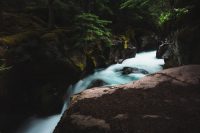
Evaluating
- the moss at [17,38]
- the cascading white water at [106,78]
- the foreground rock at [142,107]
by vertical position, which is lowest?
the cascading white water at [106,78]

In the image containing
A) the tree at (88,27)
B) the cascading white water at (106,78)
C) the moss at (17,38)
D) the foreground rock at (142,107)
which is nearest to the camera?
the foreground rock at (142,107)

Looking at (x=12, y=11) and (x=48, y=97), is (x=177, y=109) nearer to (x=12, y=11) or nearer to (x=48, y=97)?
(x=48, y=97)

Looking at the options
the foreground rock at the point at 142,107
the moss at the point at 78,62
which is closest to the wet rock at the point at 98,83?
the moss at the point at 78,62

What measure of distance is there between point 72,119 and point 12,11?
14148mm

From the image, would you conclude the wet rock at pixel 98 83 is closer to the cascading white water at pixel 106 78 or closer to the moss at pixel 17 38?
the cascading white water at pixel 106 78

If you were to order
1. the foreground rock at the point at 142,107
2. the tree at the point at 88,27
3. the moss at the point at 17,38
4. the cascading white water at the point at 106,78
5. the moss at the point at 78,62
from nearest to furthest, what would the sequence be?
the foreground rock at the point at 142,107 < the moss at the point at 17,38 < the cascading white water at the point at 106,78 < the tree at the point at 88,27 < the moss at the point at 78,62

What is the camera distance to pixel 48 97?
1325cm

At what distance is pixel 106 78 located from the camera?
1666 centimetres

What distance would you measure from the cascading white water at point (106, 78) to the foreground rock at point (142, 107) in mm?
5894

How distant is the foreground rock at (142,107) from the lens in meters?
5.58

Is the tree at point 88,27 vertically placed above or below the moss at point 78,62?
above

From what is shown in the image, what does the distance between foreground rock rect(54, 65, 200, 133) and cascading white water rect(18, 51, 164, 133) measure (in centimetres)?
589

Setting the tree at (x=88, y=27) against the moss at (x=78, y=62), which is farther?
the moss at (x=78, y=62)

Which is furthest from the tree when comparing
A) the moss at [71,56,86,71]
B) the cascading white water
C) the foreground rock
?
the foreground rock
